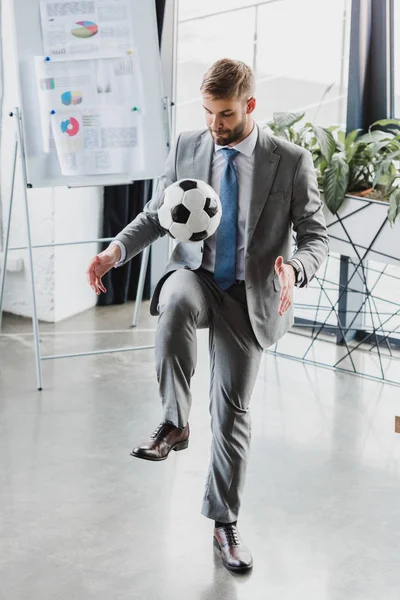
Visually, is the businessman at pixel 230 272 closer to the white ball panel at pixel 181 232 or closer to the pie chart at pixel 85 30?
the white ball panel at pixel 181 232

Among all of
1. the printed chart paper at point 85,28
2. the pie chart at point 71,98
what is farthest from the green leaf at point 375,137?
the pie chart at point 71,98

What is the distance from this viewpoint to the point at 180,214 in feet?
9.01

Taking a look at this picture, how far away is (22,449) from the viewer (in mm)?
3662

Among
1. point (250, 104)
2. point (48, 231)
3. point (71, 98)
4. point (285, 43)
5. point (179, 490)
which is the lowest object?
point (179, 490)

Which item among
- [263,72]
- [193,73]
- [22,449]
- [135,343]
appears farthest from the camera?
[193,73]

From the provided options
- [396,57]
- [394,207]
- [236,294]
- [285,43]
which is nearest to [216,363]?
[236,294]

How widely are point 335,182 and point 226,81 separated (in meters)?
1.86

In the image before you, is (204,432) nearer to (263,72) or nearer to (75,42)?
(75,42)

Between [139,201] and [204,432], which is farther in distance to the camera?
[139,201]

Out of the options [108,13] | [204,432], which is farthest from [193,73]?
[204,432]

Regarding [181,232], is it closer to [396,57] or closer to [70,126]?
[70,126]

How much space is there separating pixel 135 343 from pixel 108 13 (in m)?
1.58

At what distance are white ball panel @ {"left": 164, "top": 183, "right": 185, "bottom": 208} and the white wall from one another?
2.30 meters

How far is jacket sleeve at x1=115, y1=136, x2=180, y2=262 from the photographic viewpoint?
112 inches
